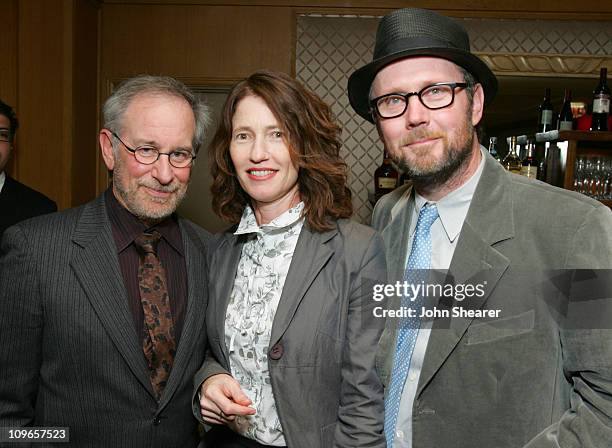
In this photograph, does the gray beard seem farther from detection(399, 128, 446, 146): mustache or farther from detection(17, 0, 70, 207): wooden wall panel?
detection(17, 0, 70, 207): wooden wall panel

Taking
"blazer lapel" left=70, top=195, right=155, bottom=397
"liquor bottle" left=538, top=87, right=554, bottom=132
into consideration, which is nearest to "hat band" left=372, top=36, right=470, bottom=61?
"blazer lapel" left=70, top=195, right=155, bottom=397

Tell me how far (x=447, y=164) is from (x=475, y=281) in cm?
32

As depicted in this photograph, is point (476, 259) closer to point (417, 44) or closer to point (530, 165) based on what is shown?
point (417, 44)

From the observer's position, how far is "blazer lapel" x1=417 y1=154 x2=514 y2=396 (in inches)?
58.2

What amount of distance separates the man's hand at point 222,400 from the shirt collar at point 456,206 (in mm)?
688

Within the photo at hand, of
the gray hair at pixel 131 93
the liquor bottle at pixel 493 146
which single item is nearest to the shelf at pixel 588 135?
the liquor bottle at pixel 493 146

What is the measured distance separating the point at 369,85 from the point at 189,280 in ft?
2.65

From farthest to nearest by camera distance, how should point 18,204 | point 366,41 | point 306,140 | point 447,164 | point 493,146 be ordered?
point 366,41, point 493,146, point 18,204, point 306,140, point 447,164

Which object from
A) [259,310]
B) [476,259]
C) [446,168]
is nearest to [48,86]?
[259,310]

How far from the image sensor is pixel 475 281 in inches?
58.7

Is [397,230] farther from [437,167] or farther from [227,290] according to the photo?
[227,290]

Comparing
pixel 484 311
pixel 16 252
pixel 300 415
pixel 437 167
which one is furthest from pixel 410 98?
pixel 16 252

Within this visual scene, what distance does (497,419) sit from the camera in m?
1.47

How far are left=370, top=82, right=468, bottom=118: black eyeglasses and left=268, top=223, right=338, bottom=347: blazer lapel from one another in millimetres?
376
